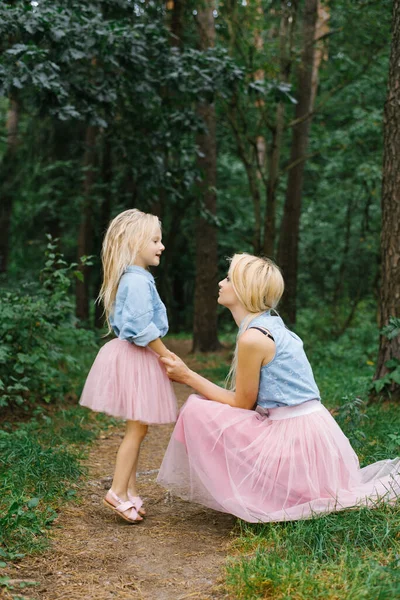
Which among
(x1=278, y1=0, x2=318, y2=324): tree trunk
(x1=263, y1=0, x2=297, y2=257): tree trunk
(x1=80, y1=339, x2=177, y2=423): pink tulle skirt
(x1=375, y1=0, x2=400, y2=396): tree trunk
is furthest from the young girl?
(x1=278, y1=0, x2=318, y2=324): tree trunk

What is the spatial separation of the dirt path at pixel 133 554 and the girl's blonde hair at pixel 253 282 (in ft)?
3.72

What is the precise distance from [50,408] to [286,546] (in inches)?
146

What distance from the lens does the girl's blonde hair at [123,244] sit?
12.2ft

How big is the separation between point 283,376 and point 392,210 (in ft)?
9.19

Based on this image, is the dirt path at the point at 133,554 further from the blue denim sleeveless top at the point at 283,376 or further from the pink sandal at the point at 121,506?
the blue denim sleeveless top at the point at 283,376

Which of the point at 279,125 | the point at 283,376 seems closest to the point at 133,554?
the point at 283,376

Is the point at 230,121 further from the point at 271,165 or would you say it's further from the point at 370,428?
the point at 370,428

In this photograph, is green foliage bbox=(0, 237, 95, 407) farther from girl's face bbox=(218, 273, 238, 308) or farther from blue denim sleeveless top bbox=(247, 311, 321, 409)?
blue denim sleeveless top bbox=(247, 311, 321, 409)

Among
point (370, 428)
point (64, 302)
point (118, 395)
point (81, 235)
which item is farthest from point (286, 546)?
point (81, 235)

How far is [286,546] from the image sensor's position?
300 centimetres

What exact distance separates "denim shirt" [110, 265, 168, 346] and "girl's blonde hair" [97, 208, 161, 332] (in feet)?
0.26

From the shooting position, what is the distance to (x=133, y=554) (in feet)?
10.7

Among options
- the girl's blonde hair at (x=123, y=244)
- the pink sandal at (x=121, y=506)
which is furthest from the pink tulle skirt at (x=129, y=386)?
the pink sandal at (x=121, y=506)

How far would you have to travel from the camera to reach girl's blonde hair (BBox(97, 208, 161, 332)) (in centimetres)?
372
